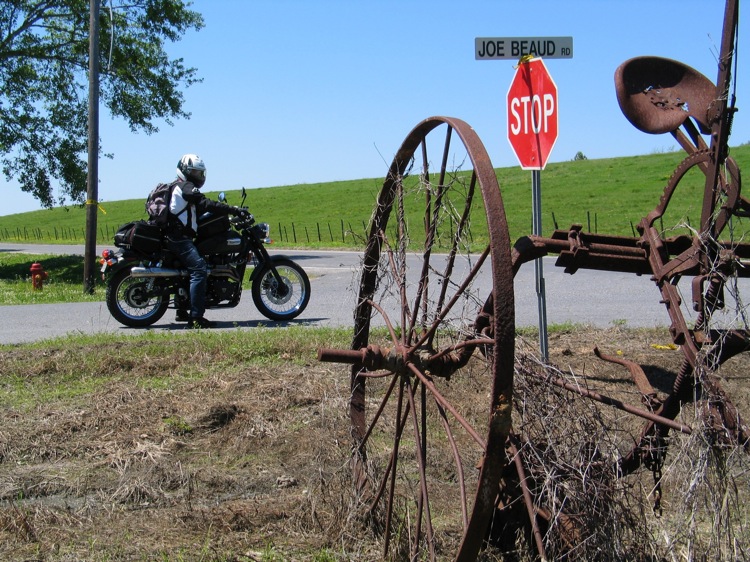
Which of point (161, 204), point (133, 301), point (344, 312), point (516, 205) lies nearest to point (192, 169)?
point (161, 204)

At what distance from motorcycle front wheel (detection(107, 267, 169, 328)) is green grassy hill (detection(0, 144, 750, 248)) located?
57.2 feet

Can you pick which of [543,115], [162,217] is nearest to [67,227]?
[162,217]

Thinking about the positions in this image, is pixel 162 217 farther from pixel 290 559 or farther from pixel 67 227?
pixel 67 227

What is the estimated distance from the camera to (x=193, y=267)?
9406 mm

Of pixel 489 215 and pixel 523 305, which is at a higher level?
pixel 489 215

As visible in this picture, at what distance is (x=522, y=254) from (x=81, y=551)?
7.99 feet

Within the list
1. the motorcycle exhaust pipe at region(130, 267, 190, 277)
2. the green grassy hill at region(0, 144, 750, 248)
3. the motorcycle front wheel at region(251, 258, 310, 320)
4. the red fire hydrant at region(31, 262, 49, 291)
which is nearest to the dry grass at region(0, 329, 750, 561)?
the motorcycle exhaust pipe at region(130, 267, 190, 277)

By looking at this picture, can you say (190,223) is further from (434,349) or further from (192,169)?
(434,349)

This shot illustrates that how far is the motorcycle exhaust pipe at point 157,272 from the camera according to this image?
9320 millimetres

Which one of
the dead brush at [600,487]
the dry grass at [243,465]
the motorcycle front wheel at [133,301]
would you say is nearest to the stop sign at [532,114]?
the dry grass at [243,465]

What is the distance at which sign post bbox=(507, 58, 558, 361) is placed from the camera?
20.2 feet

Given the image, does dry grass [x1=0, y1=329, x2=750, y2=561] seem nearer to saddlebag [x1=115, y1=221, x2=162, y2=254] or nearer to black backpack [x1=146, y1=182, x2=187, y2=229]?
saddlebag [x1=115, y1=221, x2=162, y2=254]

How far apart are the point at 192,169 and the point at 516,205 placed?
34958 mm

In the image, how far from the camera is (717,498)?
3086 mm
